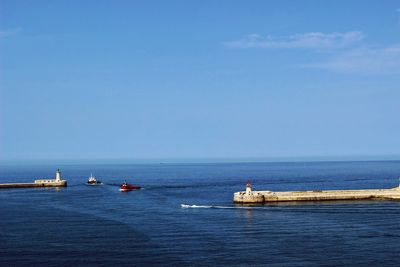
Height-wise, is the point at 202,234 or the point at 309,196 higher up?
the point at 309,196

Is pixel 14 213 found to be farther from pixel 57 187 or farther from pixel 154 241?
pixel 57 187

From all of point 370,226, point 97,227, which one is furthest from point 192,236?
point 370,226

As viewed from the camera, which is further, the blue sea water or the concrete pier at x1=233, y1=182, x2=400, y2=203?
the concrete pier at x1=233, y1=182, x2=400, y2=203

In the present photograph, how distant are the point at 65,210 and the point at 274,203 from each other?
3902 centimetres

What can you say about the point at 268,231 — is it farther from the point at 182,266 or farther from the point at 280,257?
the point at 182,266

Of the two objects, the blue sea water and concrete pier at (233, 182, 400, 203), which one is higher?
concrete pier at (233, 182, 400, 203)

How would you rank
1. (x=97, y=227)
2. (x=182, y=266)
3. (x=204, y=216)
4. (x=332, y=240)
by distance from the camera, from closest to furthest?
1. (x=182, y=266)
2. (x=332, y=240)
3. (x=97, y=227)
4. (x=204, y=216)

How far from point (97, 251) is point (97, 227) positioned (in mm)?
18498

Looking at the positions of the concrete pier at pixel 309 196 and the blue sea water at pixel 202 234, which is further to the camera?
the concrete pier at pixel 309 196

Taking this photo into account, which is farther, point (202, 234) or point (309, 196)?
point (309, 196)

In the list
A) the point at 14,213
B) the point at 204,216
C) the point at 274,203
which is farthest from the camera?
the point at 274,203

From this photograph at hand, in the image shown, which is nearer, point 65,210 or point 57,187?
point 65,210

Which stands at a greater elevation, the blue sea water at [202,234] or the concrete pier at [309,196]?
the concrete pier at [309,196]

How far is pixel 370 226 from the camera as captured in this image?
79.2 meters
